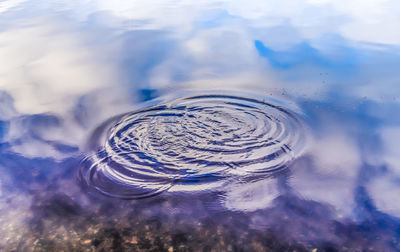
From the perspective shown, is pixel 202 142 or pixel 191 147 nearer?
pixel 191 147

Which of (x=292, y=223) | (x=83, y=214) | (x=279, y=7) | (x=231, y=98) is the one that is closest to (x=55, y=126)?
(x=83, y=214)

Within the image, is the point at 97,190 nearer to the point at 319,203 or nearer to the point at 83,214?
the point at 83,214

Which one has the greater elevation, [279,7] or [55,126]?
[279,7]

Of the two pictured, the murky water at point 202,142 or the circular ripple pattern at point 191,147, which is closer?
the murky water at point 202,142

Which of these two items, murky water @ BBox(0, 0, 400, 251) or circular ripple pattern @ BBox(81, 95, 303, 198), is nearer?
murky water @ BBox(0, 0, 400, 251)
